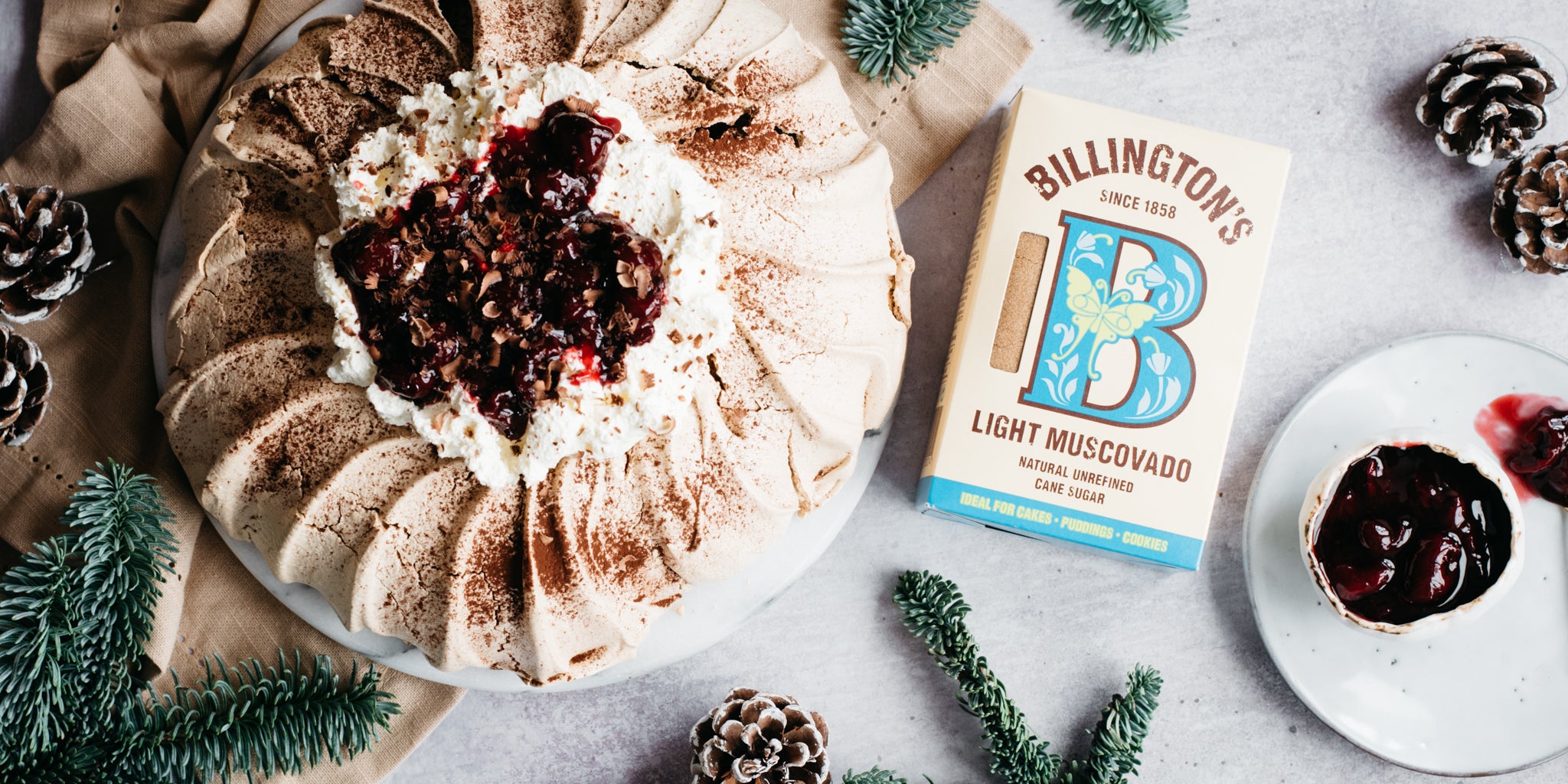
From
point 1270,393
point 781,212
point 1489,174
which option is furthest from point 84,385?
point 1489,174

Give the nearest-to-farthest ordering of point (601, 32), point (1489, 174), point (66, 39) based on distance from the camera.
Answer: point (601, 32) < point (66, 39) < point (1489, 174)

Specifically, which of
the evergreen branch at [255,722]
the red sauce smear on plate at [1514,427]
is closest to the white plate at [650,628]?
the evergreen branch at [255,722]

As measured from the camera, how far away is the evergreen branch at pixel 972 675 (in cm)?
178

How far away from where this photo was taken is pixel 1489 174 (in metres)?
1.97

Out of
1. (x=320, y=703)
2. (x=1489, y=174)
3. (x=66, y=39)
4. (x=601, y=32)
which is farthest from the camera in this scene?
(x=1489, y=174)

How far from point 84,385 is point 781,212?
133 cm

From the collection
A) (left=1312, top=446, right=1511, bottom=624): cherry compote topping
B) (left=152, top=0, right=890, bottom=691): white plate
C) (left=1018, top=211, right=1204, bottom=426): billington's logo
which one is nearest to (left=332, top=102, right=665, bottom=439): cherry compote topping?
(left=152, top=0, right=890, bottom=691): white plate

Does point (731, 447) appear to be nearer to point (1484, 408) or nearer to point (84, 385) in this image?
point (84, 385)

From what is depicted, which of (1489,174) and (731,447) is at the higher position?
(1489,174)

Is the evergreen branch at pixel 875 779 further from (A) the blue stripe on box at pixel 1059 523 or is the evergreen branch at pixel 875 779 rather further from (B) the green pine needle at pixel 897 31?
(B) the green pine needle at pixel 897 31

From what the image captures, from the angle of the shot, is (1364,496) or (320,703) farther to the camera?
(1364,496)

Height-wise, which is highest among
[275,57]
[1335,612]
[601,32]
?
[601,32]

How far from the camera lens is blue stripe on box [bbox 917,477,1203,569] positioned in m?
1.68

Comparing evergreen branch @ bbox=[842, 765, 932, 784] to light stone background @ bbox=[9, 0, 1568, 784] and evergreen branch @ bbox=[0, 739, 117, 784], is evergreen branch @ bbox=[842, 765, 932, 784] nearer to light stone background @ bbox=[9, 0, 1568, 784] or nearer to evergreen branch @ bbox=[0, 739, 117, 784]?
light stone background @ bbox=[9, 0, 1568, 784]
